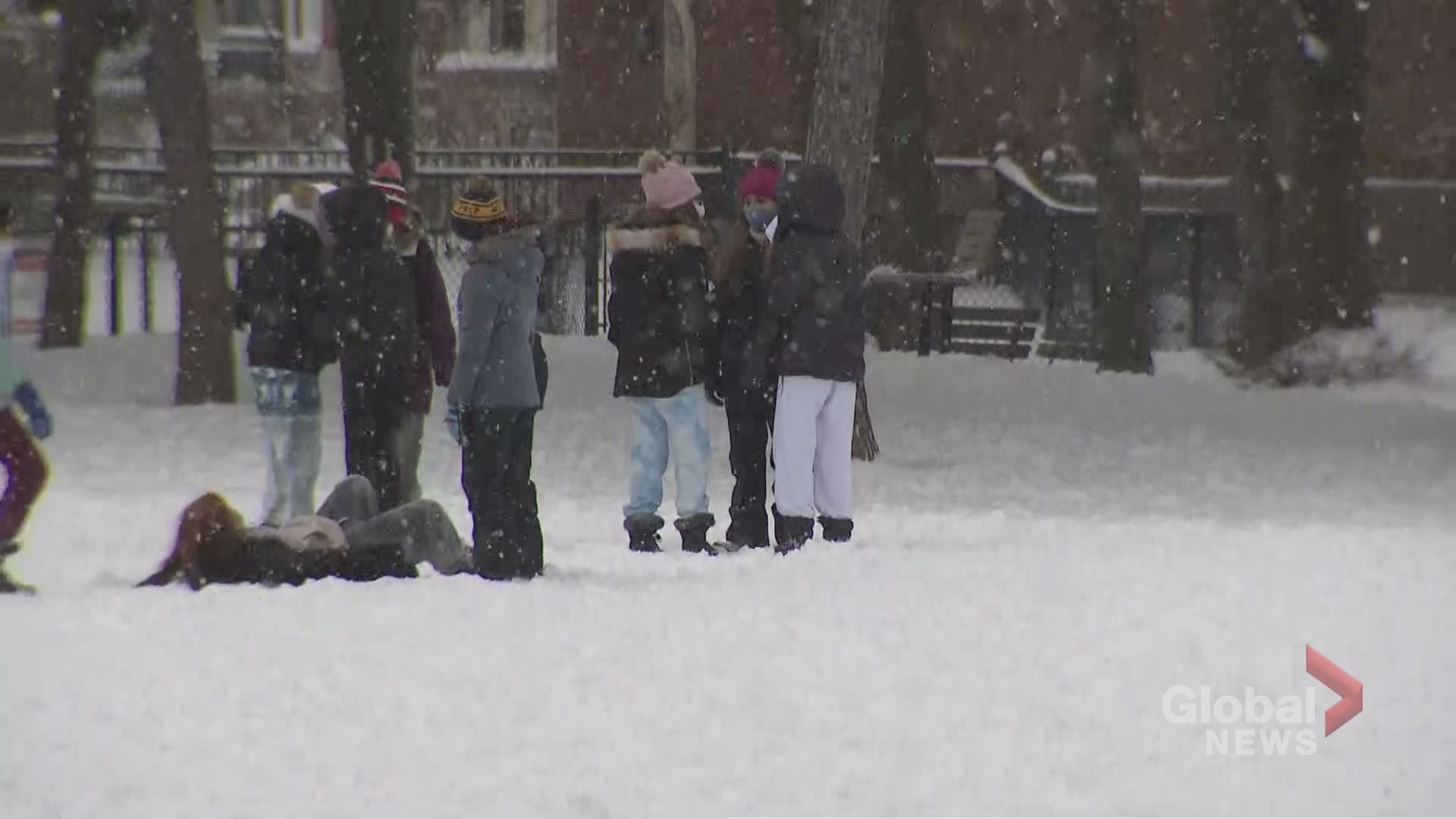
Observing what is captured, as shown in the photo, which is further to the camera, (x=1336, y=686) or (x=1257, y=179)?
(x=1257, y=179)

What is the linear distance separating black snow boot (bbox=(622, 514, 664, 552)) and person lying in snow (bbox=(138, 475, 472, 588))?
4.13 feet

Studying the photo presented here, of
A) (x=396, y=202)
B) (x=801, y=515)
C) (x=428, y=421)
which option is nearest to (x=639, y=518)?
(x=801, y=515)

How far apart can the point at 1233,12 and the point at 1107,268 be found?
2.84m

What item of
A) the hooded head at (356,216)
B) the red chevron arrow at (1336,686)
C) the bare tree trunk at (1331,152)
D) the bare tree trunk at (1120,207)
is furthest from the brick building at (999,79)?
the red chevron arrow at (1336,686)

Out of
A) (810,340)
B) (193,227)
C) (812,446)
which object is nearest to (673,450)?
(812,446)

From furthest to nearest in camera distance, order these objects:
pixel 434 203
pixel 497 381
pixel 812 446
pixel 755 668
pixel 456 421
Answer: pixel 434 203, pixel 812 446, pixel 456 421, pixel 497 381, pixel 755 668

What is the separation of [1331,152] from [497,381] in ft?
48.5

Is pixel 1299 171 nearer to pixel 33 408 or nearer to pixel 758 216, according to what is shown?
pixel 758 216

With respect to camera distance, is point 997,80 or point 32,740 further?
point 997,80

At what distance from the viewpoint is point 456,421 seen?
9.99m

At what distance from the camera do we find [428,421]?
18266 mm

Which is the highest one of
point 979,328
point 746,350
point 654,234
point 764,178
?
point 764,178

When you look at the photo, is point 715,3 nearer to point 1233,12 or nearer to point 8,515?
point 1233,12

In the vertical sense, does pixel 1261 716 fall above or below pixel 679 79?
below
